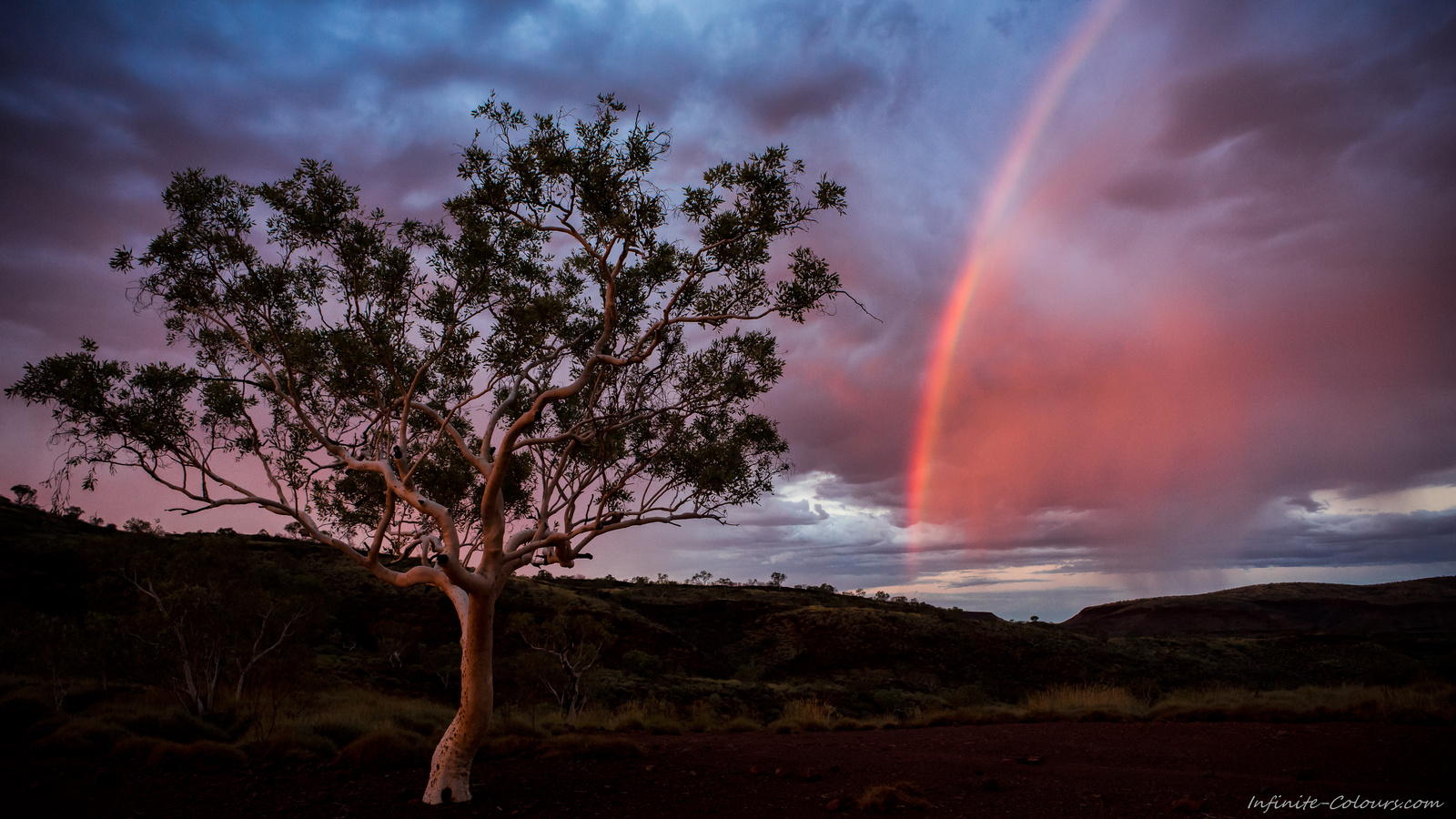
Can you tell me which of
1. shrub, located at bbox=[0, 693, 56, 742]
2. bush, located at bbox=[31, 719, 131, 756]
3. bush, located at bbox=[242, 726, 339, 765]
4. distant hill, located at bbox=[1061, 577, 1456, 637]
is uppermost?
shrub, located at bbox=[0, 693, 56, 742]

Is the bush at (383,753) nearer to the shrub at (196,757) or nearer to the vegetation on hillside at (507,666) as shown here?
the vegetation on hillside at (507,666)

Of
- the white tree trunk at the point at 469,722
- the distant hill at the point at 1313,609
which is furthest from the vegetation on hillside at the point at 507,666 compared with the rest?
the distant hill at the point at 1313,609

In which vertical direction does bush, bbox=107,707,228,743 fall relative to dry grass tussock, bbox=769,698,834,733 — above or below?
above

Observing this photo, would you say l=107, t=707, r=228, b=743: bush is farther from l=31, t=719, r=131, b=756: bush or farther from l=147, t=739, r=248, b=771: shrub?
l=147, t=739, r=248, b=771: shrub

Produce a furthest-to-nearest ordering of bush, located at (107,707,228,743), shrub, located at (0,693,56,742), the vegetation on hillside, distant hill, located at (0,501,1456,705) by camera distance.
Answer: distant hill, located at (0,501,1456,705) < the vegetation on hillside < bush, located at (107,707,228,743) < shrub, located at (0,693,56,742)

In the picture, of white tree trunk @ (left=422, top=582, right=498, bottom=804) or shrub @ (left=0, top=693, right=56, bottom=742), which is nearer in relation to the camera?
white tree trunk @ (left=422, top=582, right=498, bottom=804)

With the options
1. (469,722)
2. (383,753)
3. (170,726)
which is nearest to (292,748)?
(383,753)

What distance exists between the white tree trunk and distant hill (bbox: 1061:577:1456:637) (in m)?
85.5

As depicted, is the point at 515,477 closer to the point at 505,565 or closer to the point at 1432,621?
the point at 505,565

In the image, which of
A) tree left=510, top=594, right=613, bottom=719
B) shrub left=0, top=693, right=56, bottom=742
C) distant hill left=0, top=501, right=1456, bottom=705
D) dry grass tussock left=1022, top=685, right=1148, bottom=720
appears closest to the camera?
shrub left=0, top=693, right=56, bottom=742

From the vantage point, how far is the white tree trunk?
10.1m

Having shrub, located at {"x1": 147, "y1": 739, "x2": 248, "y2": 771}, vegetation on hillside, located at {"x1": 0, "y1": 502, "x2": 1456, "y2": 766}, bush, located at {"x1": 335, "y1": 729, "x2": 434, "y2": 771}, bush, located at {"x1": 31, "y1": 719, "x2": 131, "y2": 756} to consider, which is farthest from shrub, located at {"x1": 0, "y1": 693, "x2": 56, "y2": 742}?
bush, located at {"x1": 335, "y1": 729, "x2": 434, "y2": 771}

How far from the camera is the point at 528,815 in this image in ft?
31.6

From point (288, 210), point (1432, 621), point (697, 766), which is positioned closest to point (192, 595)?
point (288, 210)
